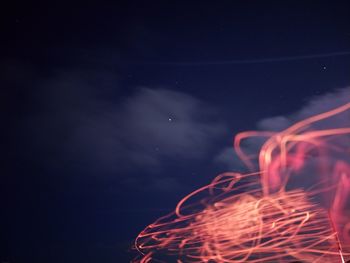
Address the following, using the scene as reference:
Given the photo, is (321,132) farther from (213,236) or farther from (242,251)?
(213,236)

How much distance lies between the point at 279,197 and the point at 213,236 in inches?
127

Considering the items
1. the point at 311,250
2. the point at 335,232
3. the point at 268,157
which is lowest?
the point at 311,250

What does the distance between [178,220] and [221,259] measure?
2.07 m

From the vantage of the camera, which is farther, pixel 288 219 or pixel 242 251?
pixel 288 219

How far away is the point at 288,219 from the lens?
13.0m

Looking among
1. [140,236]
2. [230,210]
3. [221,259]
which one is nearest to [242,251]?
[221,259]

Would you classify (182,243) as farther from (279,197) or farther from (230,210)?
(279,197)

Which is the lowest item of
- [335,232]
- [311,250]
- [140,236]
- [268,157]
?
[311,250]

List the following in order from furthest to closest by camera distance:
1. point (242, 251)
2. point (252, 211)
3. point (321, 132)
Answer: point (252, 211)
point (242, 251)
point (321, 132)

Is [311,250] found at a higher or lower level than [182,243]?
lower

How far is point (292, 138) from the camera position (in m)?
10.8

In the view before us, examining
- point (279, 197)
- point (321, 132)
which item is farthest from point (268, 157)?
point (279, 197)

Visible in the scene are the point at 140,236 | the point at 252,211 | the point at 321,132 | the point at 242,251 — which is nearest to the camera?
the point at 321,132

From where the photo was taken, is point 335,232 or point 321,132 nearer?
point 321,132
